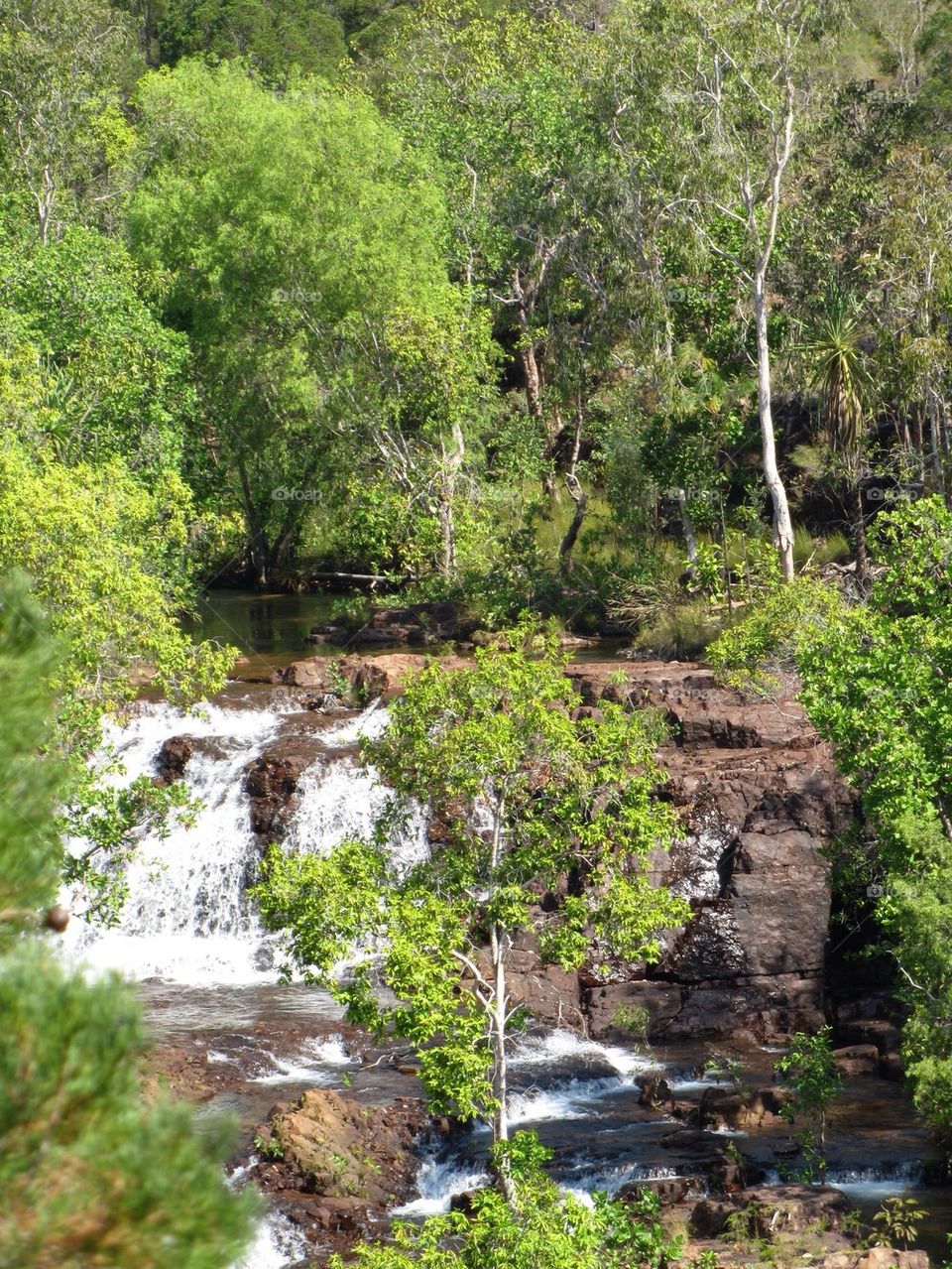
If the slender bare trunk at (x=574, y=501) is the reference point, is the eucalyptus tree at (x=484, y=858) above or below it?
below

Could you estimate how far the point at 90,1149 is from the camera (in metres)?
3.52

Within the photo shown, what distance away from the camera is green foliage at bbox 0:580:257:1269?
3.50m

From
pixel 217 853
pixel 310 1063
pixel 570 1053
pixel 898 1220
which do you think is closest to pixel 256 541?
pixel 217 853

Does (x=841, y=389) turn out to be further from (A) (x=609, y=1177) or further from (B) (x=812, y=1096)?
(A) (x=609, y=1177)

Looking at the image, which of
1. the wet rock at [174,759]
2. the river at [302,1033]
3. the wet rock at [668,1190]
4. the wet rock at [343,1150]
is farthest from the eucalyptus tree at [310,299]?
the wet rock at [668,1190]

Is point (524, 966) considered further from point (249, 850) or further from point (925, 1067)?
point (925, 1067)

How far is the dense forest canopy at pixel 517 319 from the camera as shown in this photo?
1433 inches

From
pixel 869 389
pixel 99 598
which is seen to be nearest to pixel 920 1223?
pixel 99 598

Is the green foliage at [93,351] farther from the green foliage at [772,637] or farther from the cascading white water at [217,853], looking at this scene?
the green foliage at [772,637]

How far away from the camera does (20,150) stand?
4866 cm

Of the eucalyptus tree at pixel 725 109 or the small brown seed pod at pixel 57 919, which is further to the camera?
the eucalyptus tree at pixel 725 109

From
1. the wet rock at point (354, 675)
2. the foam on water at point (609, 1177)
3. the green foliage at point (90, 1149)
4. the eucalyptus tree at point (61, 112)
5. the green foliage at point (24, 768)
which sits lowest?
the foam on water at point (609, 1177)

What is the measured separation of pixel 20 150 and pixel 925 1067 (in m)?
42.2

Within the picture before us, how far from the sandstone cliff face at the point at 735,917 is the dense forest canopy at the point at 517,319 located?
124 centimetres
